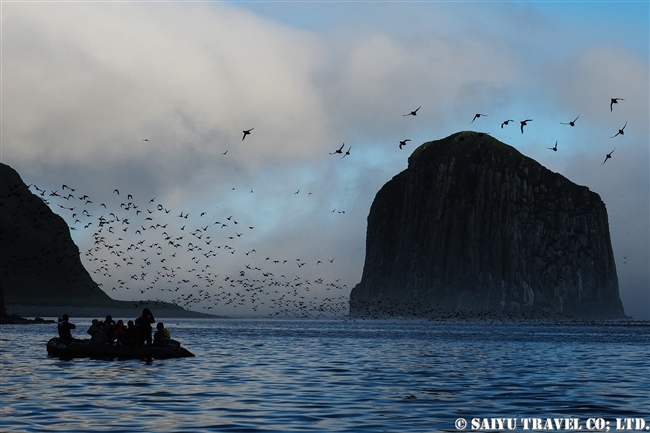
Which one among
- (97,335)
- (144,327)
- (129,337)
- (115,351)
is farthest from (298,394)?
(97,335)

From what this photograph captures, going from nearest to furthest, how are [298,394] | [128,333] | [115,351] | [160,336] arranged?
[298,394] < [128,333] < [115,351] < [160,336]

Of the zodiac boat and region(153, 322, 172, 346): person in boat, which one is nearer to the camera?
the zodiac boat

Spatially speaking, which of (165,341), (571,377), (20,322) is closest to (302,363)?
(165,341)

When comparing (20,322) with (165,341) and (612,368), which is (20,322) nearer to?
(165,341)

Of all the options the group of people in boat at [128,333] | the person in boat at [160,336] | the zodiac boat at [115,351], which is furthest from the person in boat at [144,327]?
the person in boat at [160,336]

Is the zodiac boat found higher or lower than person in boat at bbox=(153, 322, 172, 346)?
lower

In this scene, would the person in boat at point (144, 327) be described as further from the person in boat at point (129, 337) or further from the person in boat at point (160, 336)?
the person in boat at point (160, 336)

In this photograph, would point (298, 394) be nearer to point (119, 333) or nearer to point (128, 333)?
point (128, 333)

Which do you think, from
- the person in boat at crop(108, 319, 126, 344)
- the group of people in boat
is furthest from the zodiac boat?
the person in boat at crop(108, 319, 126, 344)

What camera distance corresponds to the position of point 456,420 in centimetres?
2958

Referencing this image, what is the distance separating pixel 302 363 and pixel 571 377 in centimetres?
1761

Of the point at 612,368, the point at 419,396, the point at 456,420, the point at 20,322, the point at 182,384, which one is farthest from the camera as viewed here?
the point at 20,322

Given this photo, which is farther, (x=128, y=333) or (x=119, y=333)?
(x=119, y=333)

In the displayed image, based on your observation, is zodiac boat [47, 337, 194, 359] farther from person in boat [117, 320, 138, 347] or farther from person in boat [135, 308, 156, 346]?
person in boat [135, 308, 156, 346]
